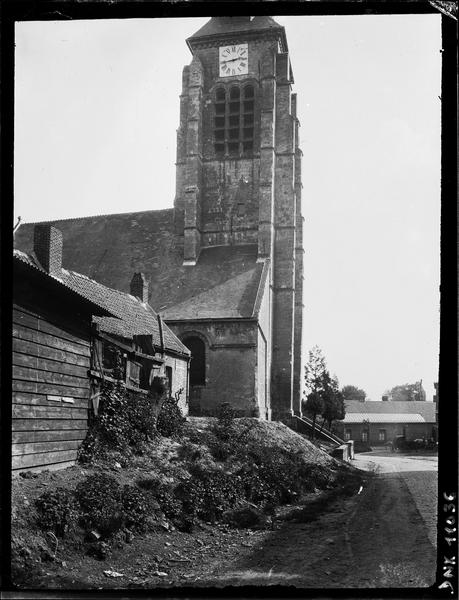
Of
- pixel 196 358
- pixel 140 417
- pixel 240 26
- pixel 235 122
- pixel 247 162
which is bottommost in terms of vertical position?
pixel 140 417

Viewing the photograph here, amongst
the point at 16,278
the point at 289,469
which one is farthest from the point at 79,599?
the point at 289,469

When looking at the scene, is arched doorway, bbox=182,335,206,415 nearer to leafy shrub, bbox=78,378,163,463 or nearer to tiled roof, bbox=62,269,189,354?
tiled roof, bbox=62,269,189,354

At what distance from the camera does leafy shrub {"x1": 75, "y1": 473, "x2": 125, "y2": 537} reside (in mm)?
8648

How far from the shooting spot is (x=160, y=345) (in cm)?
2064

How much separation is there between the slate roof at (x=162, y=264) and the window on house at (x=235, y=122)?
18.9 feet

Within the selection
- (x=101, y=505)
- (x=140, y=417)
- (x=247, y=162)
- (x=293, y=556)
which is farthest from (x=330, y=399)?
(x=101, y=505)

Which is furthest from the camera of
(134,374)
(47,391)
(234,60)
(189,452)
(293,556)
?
(234,60)

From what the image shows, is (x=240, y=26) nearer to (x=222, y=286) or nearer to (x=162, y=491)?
(x=222, y=286)

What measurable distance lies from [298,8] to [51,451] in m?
8.50

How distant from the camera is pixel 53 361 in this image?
32.9 feet

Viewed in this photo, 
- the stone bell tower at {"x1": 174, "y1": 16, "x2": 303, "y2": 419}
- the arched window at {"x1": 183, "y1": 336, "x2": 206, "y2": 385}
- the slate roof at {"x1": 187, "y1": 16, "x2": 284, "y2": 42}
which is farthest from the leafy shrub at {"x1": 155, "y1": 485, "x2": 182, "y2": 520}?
the slate roof at {"x1": 187, "y1": 16, "x2": 284, "y2": 42}

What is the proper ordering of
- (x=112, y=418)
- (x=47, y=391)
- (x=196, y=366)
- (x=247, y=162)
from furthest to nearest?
(x=247, y=162)
(x=196, y=366)
(x=112, y=418)
(x=47, y=391)

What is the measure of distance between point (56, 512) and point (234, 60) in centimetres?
3375

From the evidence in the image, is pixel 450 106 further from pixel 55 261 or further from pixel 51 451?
pixel 55 261
